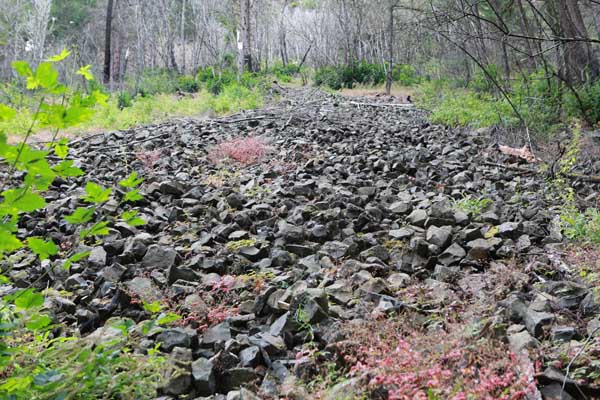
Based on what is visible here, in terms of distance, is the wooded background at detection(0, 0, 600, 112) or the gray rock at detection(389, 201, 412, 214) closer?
the gray rock at detection(389, 201, 412, 214)

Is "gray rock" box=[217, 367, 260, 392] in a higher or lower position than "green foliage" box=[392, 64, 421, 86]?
lower

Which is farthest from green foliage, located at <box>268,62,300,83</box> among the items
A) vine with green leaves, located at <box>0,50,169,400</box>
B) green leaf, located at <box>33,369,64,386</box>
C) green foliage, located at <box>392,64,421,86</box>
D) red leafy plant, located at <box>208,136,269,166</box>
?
green leaf, located at <box>33,369,64,386</box>

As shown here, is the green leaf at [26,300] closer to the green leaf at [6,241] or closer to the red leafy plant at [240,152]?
the green leaf at [6,241]

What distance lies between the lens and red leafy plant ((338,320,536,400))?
190cm

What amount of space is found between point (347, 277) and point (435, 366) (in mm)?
1273

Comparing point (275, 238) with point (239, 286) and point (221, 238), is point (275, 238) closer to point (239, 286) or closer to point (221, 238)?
point (221, 238)

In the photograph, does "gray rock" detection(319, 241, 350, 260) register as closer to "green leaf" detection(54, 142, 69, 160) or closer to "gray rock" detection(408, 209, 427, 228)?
"gray rock" detection(408, 209, 427, 228)

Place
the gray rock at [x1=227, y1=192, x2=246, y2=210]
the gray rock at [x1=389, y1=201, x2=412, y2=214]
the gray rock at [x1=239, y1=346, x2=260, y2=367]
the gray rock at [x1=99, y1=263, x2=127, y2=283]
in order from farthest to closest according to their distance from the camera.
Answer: the gray rock at [x1=227, y1=192, x2=246, y2=210], the gray rock at [x1=389, y1=201, x2=412, y2=214], the gray rock at [x1=99, y1=263, x2=127, y2=283], the gray rock at [x1=239, y1=346, x2=260, y2=367]

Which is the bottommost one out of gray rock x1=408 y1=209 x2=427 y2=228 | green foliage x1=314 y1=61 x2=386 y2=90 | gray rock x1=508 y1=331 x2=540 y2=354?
gray rock x1=508 y1=331 x2=540 y2=354

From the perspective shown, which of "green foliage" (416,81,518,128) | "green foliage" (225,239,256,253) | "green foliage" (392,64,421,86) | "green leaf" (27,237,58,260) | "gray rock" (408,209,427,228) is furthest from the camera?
"green foliage" (392,64,421,86)

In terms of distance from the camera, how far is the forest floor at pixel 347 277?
7.01ft

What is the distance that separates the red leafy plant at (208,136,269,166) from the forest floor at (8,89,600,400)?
118mm

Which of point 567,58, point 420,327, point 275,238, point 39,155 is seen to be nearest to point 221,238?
point 275,238

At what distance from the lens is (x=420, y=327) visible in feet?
8.52
